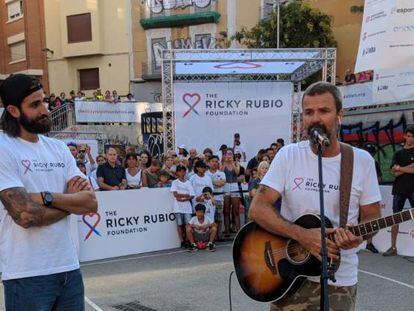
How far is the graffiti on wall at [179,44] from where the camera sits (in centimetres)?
3447

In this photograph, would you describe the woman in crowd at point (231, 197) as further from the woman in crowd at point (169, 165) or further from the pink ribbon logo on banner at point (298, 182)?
the pink ribbon logo on banner at point (298, 182)

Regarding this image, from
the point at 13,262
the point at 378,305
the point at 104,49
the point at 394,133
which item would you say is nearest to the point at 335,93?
the point at 13,262

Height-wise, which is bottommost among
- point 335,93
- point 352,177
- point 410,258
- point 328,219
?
point 410,258

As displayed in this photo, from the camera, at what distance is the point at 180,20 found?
34.9 meters

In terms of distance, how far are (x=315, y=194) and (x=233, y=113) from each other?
12.8 metres

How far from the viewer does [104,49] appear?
3612 centimetres

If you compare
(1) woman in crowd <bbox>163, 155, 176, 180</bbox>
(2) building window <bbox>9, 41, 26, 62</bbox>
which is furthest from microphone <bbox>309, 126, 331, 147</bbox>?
(2) building window <bbox>9, 41, 26, 62</bbox>

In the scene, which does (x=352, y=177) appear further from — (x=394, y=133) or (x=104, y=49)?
(x=104, y=49)

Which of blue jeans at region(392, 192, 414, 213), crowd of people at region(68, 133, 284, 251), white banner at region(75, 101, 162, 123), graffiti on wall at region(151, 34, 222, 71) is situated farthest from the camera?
graffiti on wall at region(151, 34, 222, 71)

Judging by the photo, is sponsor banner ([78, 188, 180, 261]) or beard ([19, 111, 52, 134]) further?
sponsor banner ([78, 188, 180, 261])

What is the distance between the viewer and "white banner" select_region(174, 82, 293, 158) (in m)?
15.2

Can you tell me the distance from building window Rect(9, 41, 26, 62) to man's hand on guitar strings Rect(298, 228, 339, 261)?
38.4m

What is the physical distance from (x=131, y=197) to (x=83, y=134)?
38.8 ft

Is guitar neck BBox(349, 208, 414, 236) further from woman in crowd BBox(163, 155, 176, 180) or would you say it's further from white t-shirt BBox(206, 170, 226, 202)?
woman in crowd BBox(163, 155, 176, 180)
